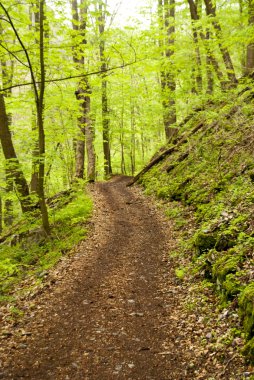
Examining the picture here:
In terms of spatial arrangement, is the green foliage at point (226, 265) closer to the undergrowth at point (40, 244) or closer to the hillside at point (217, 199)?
the hillside at point (217, 199)

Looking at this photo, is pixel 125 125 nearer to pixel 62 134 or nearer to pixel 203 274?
pixel 62 134

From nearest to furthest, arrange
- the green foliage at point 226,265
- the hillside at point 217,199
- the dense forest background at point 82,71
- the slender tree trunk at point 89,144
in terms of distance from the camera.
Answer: the hillside at point 217,199 < the green foliage at point 226,265 < the dense forest background at point 82,71 < the slender tree trunk at point 89,144

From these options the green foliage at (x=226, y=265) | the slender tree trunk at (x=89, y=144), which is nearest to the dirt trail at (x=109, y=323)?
the green foliage at (x=226, y=265)

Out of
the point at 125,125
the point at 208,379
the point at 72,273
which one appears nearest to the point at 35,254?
the point at 72,273

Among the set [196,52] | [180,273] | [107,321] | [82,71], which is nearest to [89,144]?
[196,52]

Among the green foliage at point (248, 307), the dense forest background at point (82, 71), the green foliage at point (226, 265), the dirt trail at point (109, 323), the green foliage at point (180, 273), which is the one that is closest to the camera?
the green foliage at point (248, 307)

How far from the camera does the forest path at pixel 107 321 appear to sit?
4598 mm

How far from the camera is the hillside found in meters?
5.46

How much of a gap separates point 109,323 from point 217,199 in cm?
511

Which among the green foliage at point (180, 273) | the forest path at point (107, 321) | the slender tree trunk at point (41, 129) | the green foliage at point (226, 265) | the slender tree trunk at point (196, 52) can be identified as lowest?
the forest path at point (107, 321)

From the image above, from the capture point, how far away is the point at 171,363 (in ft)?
15.0

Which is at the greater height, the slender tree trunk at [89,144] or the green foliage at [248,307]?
the slender tree trunk at [89,144]

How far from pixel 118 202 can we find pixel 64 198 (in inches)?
105

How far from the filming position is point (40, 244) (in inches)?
411
